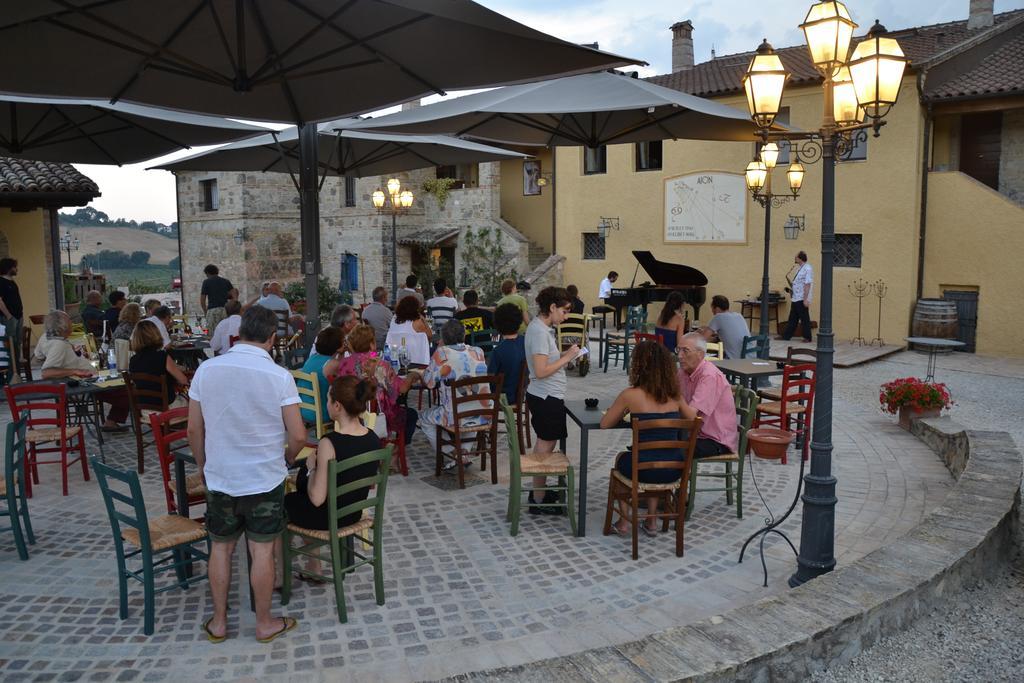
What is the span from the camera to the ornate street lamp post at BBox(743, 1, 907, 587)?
4.32 m

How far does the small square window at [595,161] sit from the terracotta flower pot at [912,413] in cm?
1216

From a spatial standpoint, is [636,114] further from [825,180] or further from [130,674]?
[130,674]

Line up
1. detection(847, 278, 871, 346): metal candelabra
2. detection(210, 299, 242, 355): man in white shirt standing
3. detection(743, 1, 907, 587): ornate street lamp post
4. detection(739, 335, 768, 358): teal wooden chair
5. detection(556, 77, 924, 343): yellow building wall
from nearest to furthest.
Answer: detection(743, 1, 907, 587): ornate street lamp post
detection(210, 299, 242, 355): man in white shirt standing
detection(739, 335, 768, 358): teal wooden chair
detection(556, 77, 924, 343): yellow building wall
detection(847, 278, 871, 346): metal candelabra

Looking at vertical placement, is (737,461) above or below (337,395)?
below

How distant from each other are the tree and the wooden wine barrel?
10835mm

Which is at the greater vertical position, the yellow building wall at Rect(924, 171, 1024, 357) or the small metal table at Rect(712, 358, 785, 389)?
the yellow building wall at Rect(924, 171, 1024, 357)

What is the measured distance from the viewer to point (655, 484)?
4.95 metres

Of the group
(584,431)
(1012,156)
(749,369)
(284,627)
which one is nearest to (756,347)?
(749,369)

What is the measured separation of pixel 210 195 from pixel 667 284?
1985 centimetres

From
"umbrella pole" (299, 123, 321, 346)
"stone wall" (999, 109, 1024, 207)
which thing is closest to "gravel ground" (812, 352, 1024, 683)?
"umbrella pole" (299, 123, 321, 346)

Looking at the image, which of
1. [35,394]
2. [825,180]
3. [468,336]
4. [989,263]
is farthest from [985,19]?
[35,394]

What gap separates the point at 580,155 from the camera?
19.7m

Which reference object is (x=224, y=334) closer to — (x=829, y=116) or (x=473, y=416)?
(x=473, y=416)

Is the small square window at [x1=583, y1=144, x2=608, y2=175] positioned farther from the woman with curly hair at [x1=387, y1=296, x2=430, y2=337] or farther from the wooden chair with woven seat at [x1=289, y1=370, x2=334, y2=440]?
the wooden chair with woven seat at [x1=289, y1=370, x2=334, y2=440]
